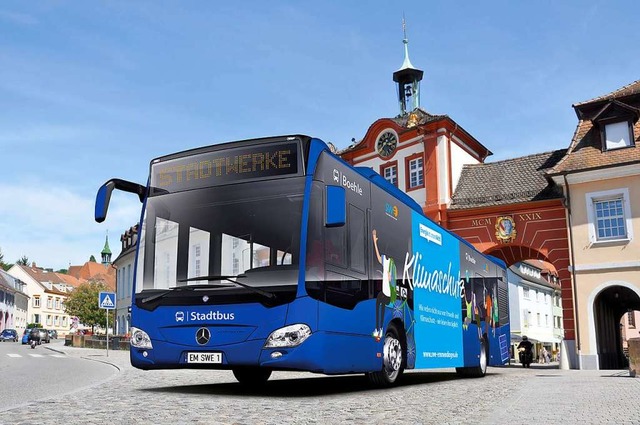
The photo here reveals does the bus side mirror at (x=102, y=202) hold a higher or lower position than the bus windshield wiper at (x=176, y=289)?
higher

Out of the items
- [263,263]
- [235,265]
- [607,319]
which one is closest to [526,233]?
[607,319]

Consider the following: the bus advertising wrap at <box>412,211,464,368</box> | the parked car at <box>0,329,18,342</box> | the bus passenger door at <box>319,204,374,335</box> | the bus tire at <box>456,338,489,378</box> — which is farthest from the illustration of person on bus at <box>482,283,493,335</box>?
the parked car at <box>0,329,18,342</box>

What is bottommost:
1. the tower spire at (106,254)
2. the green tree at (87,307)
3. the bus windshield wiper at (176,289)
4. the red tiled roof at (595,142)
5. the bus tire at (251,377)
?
the bus tire at (251,377)

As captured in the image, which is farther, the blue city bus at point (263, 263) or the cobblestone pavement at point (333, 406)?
the blue city bus at point (263, 263)

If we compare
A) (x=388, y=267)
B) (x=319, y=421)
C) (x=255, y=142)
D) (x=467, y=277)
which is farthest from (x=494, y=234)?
(x=319, y=421)

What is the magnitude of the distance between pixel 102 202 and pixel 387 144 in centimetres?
2512

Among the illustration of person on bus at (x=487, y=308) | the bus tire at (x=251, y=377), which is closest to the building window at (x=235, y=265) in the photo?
the bus tire at (x=251, y=377)

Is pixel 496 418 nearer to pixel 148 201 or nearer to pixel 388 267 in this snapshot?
pixel 388 267

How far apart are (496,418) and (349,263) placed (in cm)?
310

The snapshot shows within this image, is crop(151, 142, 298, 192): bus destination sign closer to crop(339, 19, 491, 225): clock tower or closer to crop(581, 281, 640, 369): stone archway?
crop(581, 281, 640, 369): stone archway

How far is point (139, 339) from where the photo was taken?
1003 cm

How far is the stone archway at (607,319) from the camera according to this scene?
1022 inches

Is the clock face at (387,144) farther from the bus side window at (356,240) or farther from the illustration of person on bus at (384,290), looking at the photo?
the bus side window at (356,240)

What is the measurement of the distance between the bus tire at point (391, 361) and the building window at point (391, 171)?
22110 millimetres
